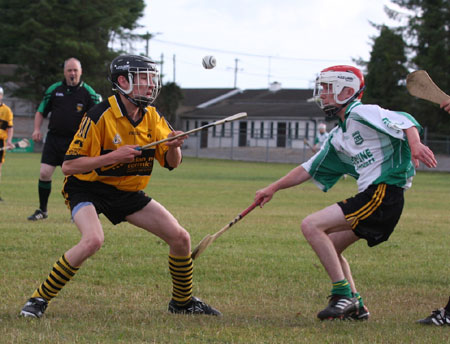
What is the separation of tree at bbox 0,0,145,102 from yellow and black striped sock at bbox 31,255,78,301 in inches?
1877

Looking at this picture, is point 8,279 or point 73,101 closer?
point 8,279

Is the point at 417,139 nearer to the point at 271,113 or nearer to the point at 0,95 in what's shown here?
the point at 0,95

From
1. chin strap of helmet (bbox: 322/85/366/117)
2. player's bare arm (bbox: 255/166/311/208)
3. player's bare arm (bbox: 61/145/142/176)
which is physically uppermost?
chin strap of helmet (bbox: 322/85/366/117)

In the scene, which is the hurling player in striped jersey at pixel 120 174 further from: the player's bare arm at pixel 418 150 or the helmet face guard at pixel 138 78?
the player's bare arm at pixel 418 150

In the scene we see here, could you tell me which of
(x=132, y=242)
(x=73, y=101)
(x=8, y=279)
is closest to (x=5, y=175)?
(x=73, y=101)

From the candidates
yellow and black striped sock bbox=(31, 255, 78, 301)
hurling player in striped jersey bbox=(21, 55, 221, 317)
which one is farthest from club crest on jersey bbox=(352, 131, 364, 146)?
yellow and black striped sock bbox=(31, 255, 78, 301)

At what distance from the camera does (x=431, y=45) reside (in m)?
43.5

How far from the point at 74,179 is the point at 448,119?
40.5m

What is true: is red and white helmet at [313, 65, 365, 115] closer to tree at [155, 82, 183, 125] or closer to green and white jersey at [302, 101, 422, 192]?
green and white jersey at [302, 101, 422, 192]

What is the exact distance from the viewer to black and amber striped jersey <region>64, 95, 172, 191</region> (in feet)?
17.4

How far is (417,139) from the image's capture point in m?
4.81

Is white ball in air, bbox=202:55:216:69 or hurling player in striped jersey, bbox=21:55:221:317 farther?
white ball in air, bbox=202:55:216:69

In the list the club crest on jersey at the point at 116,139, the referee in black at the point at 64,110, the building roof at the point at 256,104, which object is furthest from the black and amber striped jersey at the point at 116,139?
the building roof at the point at 256,104

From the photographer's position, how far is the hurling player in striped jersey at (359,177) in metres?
5.20
